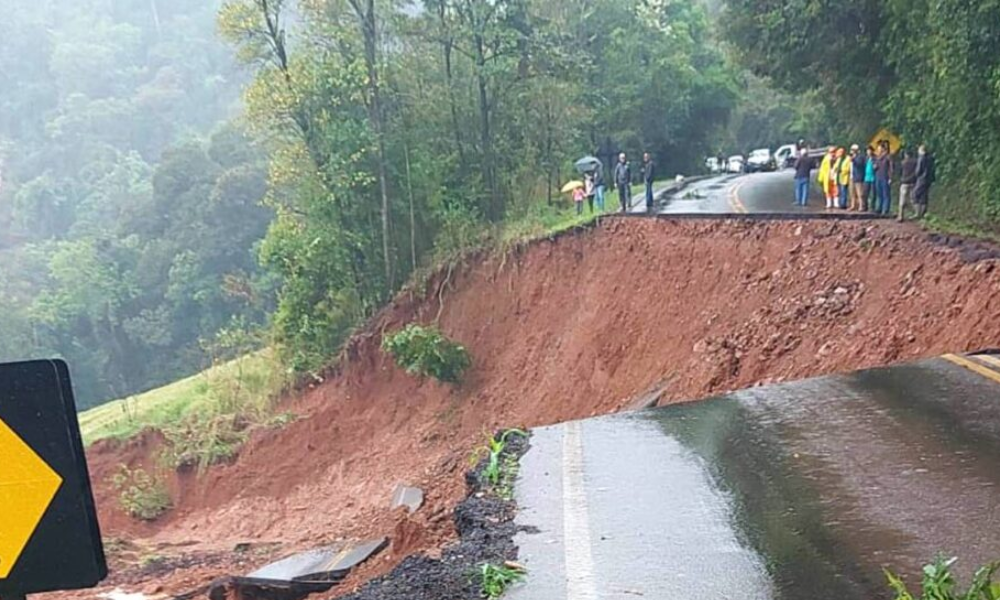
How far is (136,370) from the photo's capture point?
51469 mm

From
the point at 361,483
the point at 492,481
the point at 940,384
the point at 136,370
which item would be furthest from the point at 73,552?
the point at 136,370

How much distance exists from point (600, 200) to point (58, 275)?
36687 mm

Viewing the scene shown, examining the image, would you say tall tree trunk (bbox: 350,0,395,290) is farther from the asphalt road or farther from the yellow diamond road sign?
the yellow diamond road sign

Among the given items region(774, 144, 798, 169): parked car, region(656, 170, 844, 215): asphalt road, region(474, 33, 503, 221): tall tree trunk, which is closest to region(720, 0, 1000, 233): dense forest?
region(656, 170, 844, 215): asphalt road

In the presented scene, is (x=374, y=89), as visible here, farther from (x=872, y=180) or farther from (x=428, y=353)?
(x=872, y=180)

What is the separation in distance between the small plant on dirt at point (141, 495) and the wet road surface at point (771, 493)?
19239 mm

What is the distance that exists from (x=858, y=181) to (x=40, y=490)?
59.1ft

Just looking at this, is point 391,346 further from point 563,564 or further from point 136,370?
point 136,370

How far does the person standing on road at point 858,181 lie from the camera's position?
1800 cm

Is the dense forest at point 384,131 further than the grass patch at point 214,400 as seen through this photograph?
No

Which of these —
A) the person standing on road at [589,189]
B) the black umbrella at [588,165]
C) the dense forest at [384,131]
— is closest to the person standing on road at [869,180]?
the person standing on road at [589,189]

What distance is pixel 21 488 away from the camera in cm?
233

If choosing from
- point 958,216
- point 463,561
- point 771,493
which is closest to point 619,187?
point 958,216

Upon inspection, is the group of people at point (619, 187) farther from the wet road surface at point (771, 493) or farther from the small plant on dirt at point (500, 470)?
the small plant on dirt at point (500, 470)
